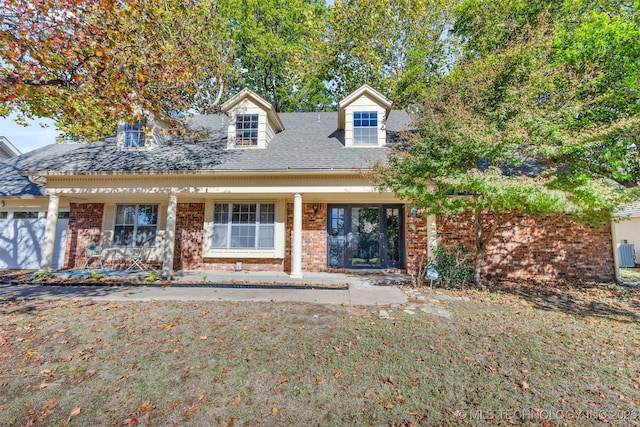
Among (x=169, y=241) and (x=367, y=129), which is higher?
(x=367, y=129)

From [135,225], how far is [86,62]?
6.43 m

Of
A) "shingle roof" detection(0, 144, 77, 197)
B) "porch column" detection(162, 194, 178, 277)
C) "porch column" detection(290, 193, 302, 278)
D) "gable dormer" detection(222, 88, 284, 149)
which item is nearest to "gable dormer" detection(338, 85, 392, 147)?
"gable dormer" detection(222, 88, 284, 149)

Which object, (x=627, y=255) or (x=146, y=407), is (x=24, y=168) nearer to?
(x=146, y=407)

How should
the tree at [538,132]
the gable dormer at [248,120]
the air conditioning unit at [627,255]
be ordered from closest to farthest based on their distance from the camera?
the tree at [538,132] → the gable dormer at [248,120] → the air conditioning unit at [627,255]

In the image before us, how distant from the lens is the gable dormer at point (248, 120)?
10.5 m

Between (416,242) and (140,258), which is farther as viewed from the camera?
(140,258)

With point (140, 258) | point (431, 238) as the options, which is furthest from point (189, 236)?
point (431, 238)

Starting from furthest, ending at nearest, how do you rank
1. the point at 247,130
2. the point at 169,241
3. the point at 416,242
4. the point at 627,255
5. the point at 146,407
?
the point at 627,255 → the point at 247,130 → the point at 416,242 → the point at 169,241 → the point at 146,407

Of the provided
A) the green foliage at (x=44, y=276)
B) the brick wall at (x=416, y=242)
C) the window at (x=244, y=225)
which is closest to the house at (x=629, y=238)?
the brick wall at (x=416, y=242)

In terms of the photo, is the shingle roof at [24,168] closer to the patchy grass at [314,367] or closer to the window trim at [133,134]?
the window trim at [133,134]

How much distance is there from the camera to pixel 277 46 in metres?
19.4

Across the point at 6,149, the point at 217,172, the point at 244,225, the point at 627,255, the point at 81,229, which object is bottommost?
the point at 627,255

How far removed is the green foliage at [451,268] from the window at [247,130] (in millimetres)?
7248

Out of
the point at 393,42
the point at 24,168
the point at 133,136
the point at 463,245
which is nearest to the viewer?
the point at 463,245
